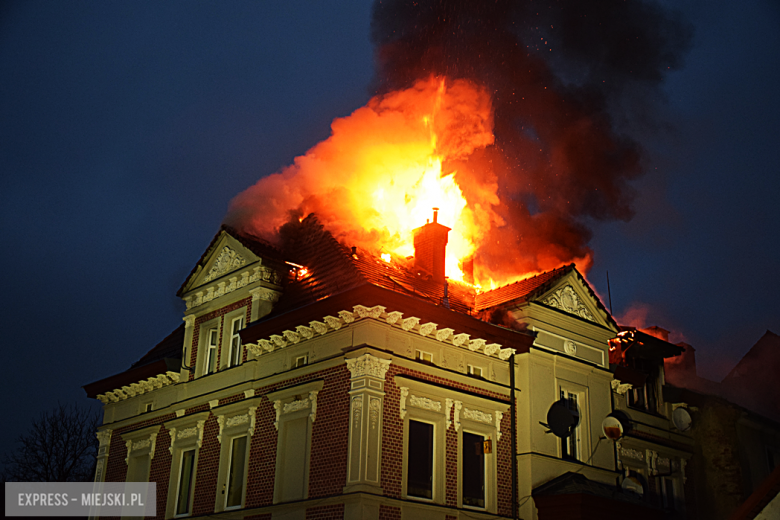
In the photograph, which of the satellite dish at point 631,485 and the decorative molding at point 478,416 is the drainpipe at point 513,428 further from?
the satellite dish at point 631,485

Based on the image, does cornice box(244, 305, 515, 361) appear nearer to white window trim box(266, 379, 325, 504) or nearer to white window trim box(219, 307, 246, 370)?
white window trim box(266, 379, 325, 504)

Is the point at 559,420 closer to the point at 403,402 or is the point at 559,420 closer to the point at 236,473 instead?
the point at 403,402

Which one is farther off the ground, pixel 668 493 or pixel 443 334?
pixel 443 334

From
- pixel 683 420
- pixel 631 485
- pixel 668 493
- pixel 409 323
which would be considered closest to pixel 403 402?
pixel 409 323

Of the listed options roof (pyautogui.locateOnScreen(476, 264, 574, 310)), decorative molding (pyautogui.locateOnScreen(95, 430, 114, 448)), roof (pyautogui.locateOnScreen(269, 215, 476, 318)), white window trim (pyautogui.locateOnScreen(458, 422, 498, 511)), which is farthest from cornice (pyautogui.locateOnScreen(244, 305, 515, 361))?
decorative molding (pyautogui.locateOnScreen(95, 430, 114, 448))

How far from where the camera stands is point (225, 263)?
2164 centimetres

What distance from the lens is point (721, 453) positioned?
2441 cm

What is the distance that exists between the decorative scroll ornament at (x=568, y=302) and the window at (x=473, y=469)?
4.40 m

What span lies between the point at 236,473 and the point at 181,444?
2.76 m

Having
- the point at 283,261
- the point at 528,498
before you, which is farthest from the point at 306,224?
the point at 528,498

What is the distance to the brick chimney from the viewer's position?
67.8 ft

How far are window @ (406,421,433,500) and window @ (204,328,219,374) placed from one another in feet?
22.2

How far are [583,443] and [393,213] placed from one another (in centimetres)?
831

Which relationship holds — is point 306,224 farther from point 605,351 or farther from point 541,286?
point 605,351
